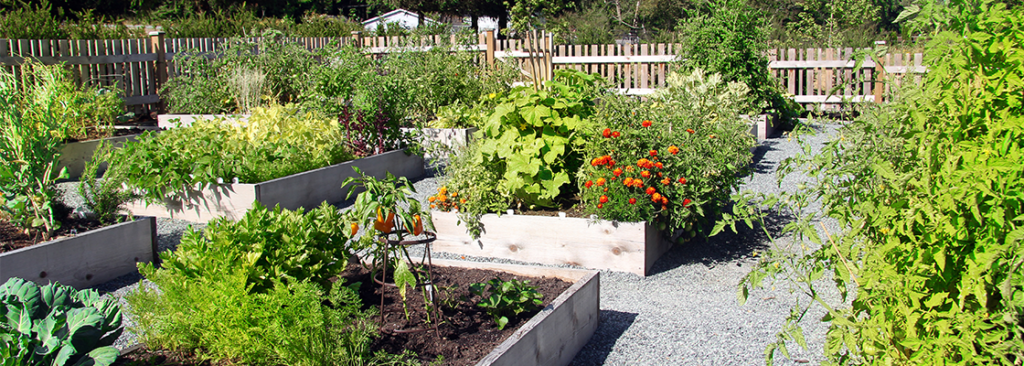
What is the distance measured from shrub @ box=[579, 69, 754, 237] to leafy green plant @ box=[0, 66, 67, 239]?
3.19m

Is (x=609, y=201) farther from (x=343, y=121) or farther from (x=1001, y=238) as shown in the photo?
(x=343, y=121)

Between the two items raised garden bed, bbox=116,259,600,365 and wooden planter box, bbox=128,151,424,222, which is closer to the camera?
raised garden bed, bbox=116,259,600,365

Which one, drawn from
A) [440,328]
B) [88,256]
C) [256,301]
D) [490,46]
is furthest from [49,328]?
[490,46]

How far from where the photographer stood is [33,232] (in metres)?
4.07

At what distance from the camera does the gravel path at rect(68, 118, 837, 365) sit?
3064mm

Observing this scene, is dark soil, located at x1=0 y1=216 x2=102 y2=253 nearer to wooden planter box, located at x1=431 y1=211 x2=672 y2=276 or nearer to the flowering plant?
wooden planter box, located at x1=431 y1=211 x2=672 y2=276

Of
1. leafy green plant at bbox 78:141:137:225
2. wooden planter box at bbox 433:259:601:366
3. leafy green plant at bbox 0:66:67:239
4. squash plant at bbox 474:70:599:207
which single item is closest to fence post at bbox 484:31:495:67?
squash plant at bbox 474:70:599:207

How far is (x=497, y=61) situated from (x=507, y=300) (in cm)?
911

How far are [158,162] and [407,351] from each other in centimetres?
385

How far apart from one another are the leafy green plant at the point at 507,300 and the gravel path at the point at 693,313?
362 millimetres

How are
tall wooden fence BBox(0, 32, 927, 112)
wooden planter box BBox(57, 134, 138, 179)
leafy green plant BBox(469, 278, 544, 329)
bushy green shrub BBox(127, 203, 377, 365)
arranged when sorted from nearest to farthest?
bushy green shrub BBox(127, 203, 377, 365), leafy green plant BBox(469, 278, 544, 329), wooden planter box BBox(57, 134, 138, 179), tall wooden fence BBox(0, 32, 927, 112)

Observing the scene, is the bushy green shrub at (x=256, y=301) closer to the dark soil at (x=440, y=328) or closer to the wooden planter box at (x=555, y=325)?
the dark soil at (x=440, y=328)

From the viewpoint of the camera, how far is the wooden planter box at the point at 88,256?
3719 millimetres

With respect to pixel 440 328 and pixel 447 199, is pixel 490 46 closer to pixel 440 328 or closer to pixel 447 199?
pixel 447 199
